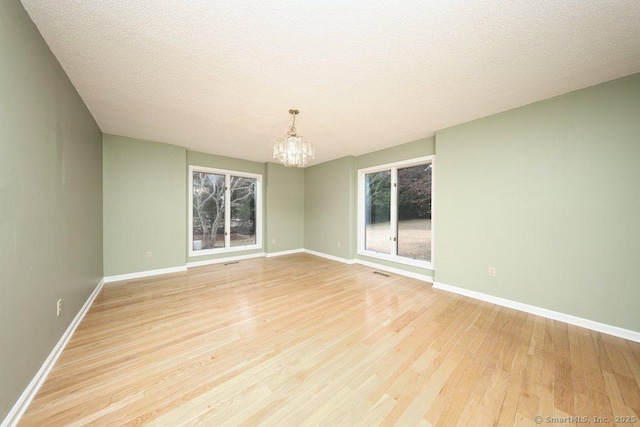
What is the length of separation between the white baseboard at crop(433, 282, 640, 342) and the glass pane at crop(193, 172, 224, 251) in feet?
15.6

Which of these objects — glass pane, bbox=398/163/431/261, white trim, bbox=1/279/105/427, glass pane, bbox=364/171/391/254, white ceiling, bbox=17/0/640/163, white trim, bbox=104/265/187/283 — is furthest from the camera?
glass pane, bbox=364/171/391/254

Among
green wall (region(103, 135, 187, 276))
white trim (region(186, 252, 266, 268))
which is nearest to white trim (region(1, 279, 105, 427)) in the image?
green wall (region(103, 135, 187, 276))

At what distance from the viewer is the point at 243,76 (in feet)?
6.68

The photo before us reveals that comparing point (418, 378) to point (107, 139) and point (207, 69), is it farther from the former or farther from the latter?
point (107, 139)

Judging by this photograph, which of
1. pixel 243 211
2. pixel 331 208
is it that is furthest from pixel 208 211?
pixel 331 208

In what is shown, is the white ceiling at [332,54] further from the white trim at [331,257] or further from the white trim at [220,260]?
the white trim at [331,257]

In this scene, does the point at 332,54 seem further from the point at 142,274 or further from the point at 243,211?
the point at 142,274

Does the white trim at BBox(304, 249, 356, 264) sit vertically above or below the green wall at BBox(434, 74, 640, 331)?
below

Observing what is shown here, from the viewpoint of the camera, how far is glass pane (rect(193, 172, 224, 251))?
464 centimetres

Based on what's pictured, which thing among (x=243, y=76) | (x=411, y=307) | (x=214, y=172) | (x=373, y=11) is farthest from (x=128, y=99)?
(x=411, y=307)

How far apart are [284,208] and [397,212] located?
2982mm

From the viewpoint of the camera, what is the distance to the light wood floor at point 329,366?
1.28 m

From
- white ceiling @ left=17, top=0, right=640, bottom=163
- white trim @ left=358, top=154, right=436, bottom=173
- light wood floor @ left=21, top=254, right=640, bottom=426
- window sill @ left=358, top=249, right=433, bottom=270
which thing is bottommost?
light wood floor @ left=21, top=254, right=640, bottom=426

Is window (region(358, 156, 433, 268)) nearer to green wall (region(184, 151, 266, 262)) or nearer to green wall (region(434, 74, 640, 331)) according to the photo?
green wall (region(434, 74, 640, 331))
